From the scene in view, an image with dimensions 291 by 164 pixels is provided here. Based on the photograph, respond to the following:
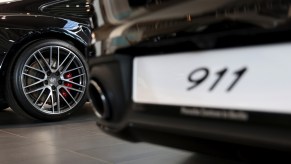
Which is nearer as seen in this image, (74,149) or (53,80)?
(74,149)

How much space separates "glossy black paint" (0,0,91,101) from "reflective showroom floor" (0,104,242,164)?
→ 0.45 m

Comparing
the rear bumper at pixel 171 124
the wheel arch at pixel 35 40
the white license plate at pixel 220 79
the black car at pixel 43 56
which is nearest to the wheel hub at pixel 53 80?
the black car at pixel 43 56

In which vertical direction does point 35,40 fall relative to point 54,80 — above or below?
above

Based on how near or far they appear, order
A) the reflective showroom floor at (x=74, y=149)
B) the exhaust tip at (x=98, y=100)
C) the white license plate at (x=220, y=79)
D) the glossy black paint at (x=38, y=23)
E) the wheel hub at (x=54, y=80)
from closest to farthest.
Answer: the white license plate at (x=220, y=79), the exhaust tip at (x=98, y=100), the reflective showroom floor at (x=74, y=149), the glossy black paint at (x=38, y=23), the wheel hub at (x=54, y=80)

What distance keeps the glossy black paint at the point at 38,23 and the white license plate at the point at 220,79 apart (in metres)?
1.75

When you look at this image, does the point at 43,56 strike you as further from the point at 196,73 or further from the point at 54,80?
the point at 196,73

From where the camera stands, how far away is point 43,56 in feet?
10.8

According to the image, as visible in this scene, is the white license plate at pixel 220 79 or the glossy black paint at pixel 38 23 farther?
the glossy black paint at pixel 38 23

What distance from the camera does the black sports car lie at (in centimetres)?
101

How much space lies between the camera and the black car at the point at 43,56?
3.12 m

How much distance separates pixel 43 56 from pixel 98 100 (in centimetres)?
193

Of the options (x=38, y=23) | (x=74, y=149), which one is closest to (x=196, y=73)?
(x=74, y=149)

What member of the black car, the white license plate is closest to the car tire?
the black car

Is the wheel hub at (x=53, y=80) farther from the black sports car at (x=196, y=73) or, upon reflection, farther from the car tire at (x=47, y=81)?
the black sports car at (x=196, y=73)
